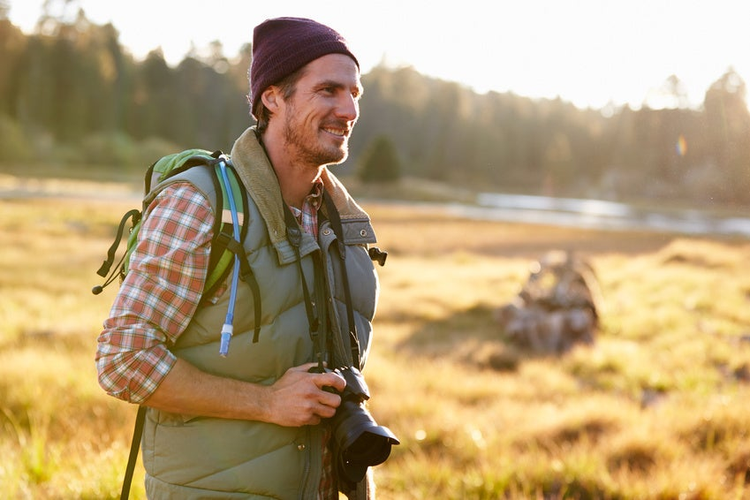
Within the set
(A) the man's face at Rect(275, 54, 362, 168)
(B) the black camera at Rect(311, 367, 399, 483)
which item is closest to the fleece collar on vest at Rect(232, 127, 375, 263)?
(A) the man's face at Rect(275, 54, 362, 168)

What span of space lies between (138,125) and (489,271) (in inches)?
2487

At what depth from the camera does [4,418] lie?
5.02 m

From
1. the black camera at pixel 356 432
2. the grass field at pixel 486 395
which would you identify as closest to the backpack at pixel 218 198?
the black camera at pixel 356 432

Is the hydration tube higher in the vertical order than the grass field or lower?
higher

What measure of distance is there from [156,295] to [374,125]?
92.2 meters

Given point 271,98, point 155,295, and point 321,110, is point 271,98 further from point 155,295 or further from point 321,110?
point 155,295

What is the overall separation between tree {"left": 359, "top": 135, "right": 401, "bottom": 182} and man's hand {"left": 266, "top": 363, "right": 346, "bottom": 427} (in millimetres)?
52331

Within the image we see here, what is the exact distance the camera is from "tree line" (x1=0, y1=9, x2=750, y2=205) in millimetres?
62625

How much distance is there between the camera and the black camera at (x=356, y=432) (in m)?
1.97

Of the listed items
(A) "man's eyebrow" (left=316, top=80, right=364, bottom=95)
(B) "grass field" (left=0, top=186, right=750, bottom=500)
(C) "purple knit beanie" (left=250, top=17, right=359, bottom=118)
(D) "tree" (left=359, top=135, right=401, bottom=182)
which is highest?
(C) "purple knit beanie" (left=250, top=17, right=359, bottom=118)

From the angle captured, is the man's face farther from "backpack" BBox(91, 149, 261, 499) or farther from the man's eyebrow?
"backpack" BBox(91, 149, 261, 499)

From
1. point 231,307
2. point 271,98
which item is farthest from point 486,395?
point 231,307

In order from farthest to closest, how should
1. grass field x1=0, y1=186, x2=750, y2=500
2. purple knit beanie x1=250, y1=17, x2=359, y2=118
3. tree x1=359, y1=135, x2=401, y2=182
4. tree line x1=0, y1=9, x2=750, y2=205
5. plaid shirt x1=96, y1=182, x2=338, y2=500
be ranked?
tree line x1=0, y1=9, x2=750, y2=205, tree x1=359, y1=135, x2=401, y2=182, grass field x1=0, y1=186, x2=750, y2=500, purple knit beanie x1=250, y1=17, x2=359, y2=118, plaid shirt x1=96, y1=182, x2=338, y2=500

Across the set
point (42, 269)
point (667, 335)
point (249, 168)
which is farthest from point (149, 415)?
point (42, 269)
